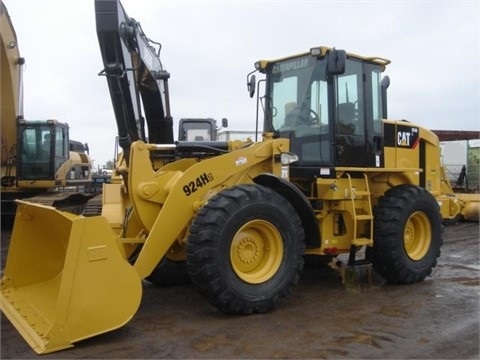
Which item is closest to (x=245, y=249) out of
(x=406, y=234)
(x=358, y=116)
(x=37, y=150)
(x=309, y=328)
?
Answer: (x=309, y=328)

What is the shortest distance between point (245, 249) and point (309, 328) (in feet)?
3.19

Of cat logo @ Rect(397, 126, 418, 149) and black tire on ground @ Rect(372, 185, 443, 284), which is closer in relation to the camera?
black tire on ground @ Rect(372, 185, 443, 284)

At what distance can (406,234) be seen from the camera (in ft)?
22.8

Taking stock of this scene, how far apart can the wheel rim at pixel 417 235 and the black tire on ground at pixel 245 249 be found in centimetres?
203

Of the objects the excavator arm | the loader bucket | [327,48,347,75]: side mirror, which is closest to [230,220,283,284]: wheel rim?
the loader bucket

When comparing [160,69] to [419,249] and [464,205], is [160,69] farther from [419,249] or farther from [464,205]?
[464,205]

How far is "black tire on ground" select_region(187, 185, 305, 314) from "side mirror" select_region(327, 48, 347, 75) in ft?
5.28

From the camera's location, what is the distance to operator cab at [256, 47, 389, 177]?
6449 millimetres

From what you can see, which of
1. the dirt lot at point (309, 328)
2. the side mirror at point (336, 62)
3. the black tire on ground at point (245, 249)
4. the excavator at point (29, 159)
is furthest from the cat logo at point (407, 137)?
the excavator at point (29, 159)

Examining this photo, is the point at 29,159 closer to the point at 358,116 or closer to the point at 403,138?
the point at 358,116

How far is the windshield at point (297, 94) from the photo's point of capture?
6508 millimetres

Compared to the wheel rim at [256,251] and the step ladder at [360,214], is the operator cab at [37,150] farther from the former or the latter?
the wheel rim at [256,251]

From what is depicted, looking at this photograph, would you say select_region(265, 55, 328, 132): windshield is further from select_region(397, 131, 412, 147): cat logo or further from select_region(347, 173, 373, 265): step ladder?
select_region(397, 131, 412, 147): cat logo

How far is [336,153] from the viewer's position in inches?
254
